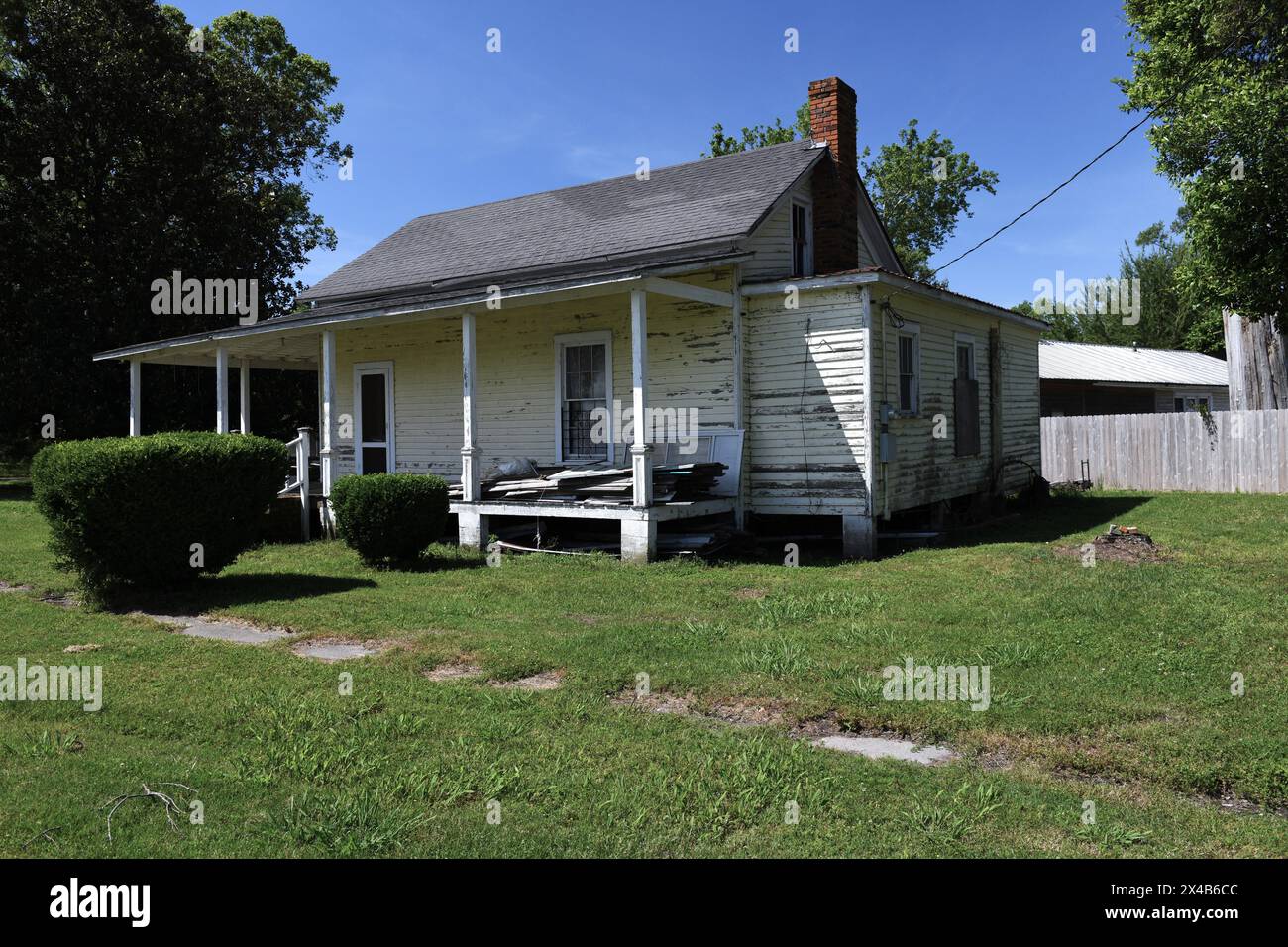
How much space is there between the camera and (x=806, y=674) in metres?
6.36

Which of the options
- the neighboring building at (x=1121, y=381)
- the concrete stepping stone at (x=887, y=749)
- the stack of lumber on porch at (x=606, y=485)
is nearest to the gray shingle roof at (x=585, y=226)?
the stack of lumber on porch at (x=606, y=485)

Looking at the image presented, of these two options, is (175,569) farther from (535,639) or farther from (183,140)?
(183,140)

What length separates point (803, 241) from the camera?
15820 mm

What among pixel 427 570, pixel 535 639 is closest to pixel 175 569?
pixel 427 570

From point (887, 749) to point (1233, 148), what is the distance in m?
16.7

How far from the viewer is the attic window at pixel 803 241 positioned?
613 inches

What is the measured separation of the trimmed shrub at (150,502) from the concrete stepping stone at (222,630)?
3.24 ft

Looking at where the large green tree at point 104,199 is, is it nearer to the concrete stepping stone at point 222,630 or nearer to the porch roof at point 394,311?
the porch roof at point 394,311

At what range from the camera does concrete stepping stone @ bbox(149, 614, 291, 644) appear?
807cm

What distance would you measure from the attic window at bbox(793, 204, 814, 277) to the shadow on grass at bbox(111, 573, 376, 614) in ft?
28.9

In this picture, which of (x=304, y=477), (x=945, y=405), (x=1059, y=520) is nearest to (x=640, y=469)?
(x=945, y=405)

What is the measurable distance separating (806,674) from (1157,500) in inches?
616

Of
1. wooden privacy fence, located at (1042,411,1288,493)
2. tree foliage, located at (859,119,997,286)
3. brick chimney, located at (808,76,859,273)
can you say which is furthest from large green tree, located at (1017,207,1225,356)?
brick chimney, located at (808,76,859,273)

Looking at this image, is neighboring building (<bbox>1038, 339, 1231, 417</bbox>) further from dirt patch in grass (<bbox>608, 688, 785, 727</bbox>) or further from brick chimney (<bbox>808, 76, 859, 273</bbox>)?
dirt patch in grass (<bbox>608, 688, 785, 727</bbox>)
